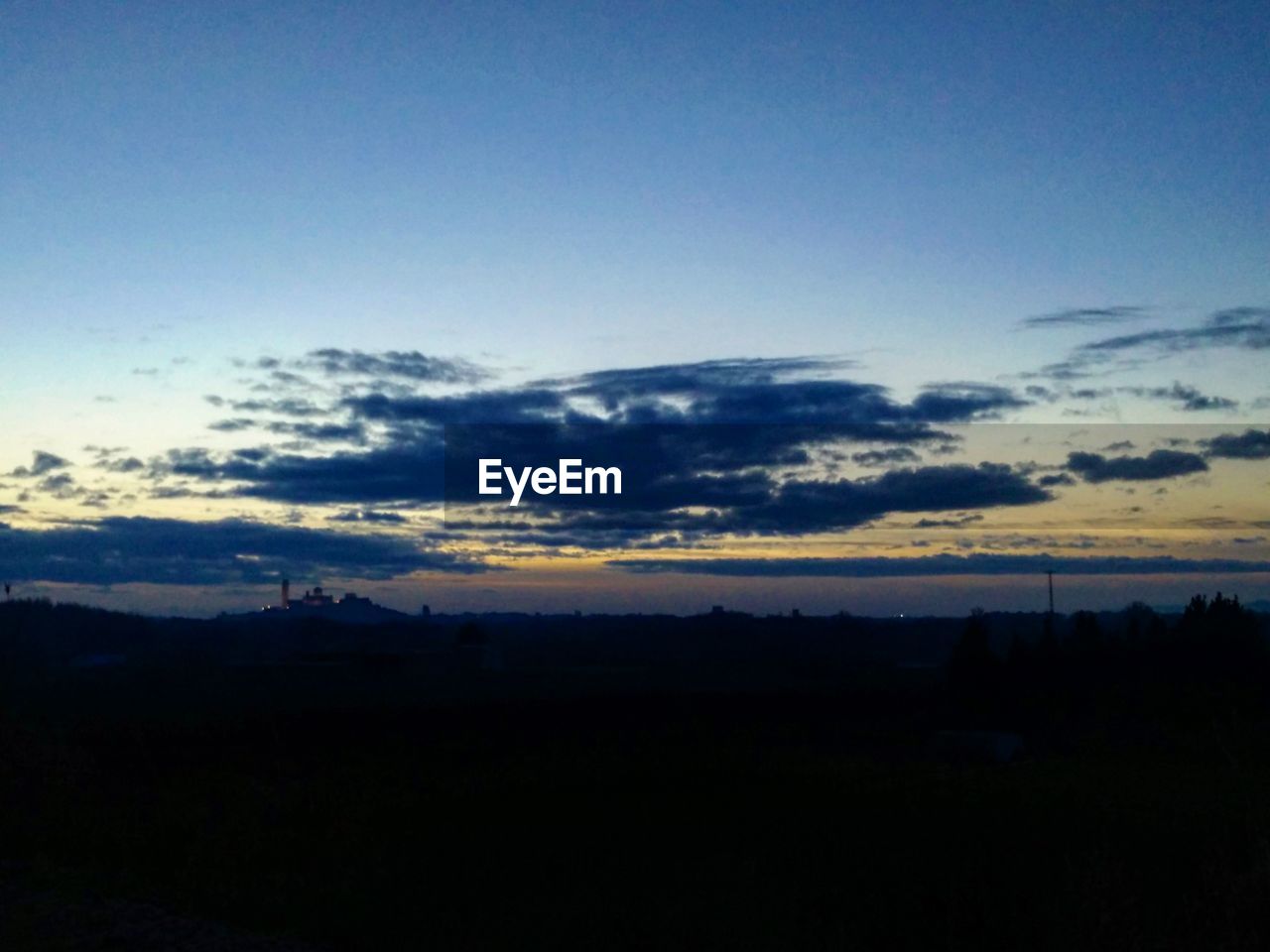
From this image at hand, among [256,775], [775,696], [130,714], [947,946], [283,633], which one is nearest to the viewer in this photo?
[947,946]

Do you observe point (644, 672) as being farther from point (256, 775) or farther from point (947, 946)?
point (947, 946)

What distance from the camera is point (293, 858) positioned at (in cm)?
1959

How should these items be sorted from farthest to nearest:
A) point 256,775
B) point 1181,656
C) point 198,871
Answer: point 1181,656, point 256,775, point 198,871

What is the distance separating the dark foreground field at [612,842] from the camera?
13.7 m

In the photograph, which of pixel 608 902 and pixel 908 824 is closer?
pixel 608 902

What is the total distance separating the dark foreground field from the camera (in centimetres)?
1370

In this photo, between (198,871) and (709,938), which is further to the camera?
(198,871)

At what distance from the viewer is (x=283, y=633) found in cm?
12962

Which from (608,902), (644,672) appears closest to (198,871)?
(608,902)

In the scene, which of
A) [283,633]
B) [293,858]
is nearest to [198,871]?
[293,858]

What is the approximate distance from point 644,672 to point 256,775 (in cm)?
6769

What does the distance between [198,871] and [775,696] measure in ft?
166

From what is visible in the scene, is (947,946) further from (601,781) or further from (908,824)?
(601,781)

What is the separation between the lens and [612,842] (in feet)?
66.8
